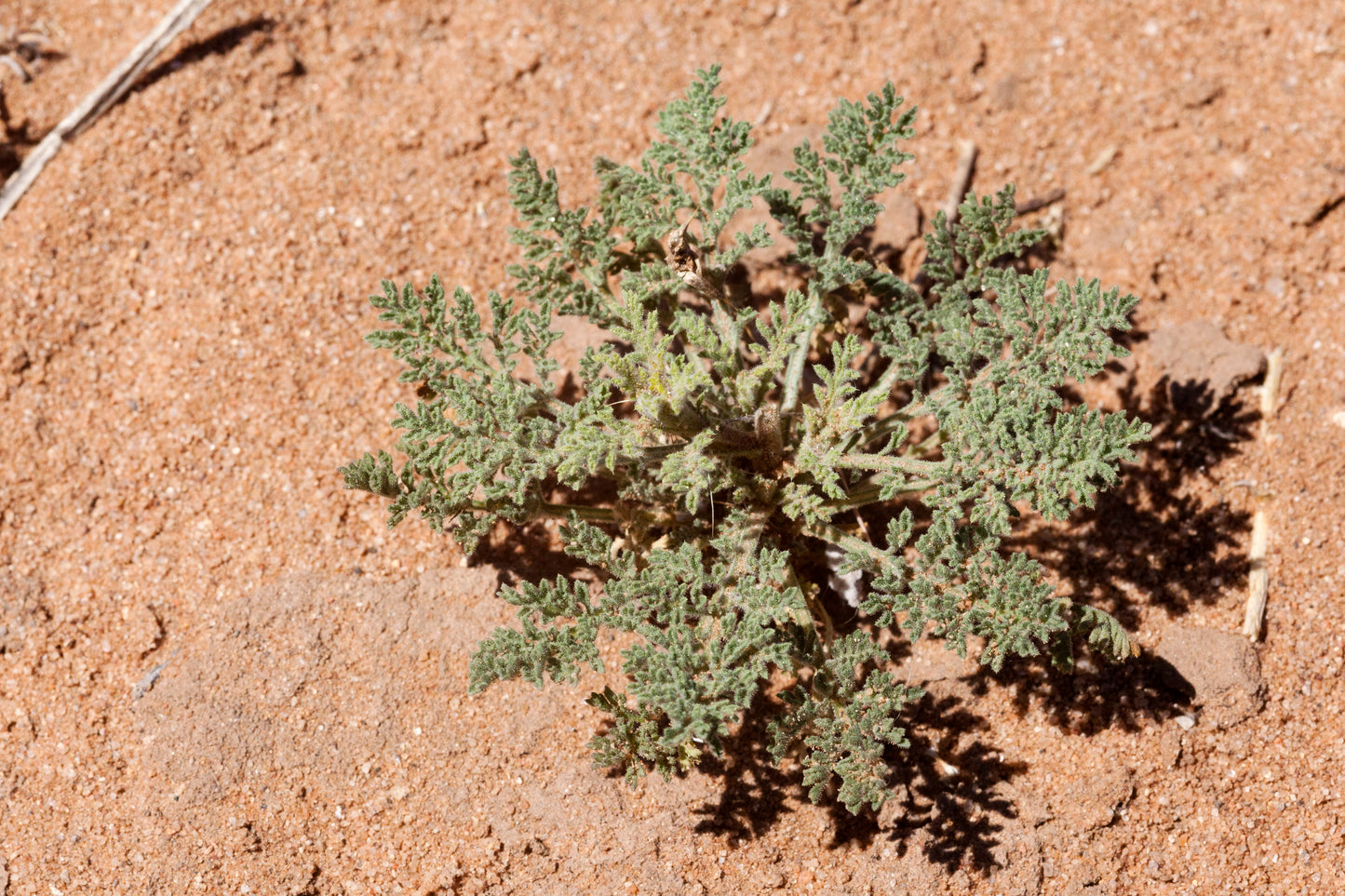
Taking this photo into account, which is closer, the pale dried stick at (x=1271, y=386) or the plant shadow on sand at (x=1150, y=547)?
the plant shadow on sand at (x=1150, y=547)

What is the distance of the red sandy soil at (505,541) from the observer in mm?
4152

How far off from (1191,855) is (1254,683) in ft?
2.46

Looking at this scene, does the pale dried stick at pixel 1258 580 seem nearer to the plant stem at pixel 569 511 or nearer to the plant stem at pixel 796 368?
the plant stem at pixel 796 368

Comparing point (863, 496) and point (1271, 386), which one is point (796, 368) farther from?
point (1271, 386)

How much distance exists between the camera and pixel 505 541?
14.6ft

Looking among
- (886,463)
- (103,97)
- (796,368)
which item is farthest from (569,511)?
(103,97)

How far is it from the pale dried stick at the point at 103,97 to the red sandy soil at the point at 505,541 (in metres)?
0.08

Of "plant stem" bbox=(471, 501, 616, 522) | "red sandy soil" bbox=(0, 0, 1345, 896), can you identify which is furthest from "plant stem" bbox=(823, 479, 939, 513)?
"plant stem" bbox=(471, 501, 616, 522)

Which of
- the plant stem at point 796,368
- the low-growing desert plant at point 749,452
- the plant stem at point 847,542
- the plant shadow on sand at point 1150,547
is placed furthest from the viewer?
the plant shadow on sand at point 1150,547

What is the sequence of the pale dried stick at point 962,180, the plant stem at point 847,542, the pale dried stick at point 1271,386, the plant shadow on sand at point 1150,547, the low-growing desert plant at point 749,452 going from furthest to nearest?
the pale dried stick at point 962,180 → the pale dried stick at point 1271,386 → the plant shadow on sand at point 1150,547 → the plant stem at point 847,542 → the low-growing desert plant at point 749,452

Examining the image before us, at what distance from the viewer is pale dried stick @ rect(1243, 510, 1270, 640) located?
4.32m

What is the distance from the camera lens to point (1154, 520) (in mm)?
4500

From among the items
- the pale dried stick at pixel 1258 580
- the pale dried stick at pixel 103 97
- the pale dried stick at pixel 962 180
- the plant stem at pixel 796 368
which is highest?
the pale dried stick at pixel 103 97

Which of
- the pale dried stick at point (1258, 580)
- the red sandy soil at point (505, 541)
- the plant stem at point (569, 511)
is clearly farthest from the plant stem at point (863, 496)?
the pale dried stick at point (1258, 580)
